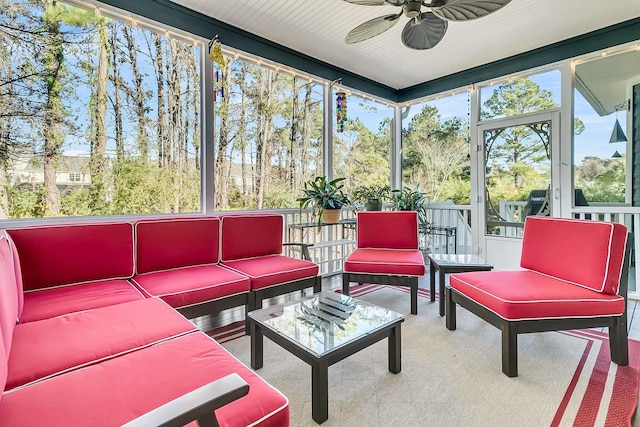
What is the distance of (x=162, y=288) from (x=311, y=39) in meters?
3.02

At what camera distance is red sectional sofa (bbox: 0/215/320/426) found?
3.09 feet

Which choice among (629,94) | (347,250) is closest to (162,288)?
(347,250)

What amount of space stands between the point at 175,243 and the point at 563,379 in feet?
9.31

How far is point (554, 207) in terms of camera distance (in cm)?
377

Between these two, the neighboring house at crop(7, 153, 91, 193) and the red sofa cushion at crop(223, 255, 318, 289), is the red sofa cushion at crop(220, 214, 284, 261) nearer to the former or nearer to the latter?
the red sofa cushion at crop(223, 255, 318, 289)

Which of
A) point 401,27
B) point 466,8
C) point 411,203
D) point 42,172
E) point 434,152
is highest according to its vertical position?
point 401,27

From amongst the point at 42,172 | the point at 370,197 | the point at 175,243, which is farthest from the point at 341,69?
the point at 42,172

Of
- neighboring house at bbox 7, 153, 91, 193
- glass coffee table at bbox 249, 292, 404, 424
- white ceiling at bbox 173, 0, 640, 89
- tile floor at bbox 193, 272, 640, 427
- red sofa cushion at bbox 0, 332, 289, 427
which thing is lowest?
tile floor at bbox 193, 272, 640, 427

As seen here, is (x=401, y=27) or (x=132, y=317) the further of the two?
(x=401, y=27)

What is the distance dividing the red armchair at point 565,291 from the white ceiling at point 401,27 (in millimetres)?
2182

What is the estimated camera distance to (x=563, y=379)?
1848 millimetres

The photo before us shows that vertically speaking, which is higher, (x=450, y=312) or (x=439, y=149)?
(x=439, y=149)

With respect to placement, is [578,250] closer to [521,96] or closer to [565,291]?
[565,291]

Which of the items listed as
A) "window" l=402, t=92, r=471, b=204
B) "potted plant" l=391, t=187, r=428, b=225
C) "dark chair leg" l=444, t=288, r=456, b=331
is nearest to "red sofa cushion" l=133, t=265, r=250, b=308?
"dark chair leg" l=444, t=288, r=456, b=331
